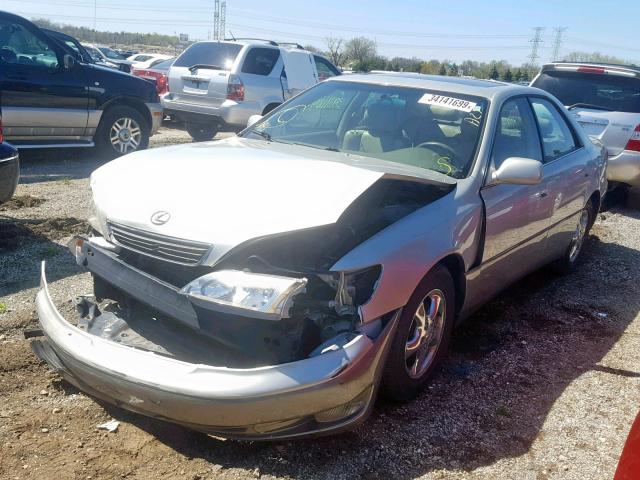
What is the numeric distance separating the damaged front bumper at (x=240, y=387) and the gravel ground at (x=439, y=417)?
237 mm

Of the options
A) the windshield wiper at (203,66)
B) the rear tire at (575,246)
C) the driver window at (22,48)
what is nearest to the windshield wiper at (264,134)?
the rear tire at (575,246)

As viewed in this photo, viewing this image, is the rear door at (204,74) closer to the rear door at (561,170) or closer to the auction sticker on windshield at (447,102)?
the rear door at (561,170)

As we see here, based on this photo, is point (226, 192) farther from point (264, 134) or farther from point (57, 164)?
point (57, 164)

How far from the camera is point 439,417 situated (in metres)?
3.35

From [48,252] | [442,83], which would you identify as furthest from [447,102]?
[48,252]

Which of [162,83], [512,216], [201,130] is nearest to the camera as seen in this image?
[512,216]

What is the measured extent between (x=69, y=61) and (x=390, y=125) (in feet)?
20.5

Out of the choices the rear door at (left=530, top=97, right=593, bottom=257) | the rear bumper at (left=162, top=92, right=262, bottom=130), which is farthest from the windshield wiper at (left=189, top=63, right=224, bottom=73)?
the rear door at (left=530, top=97, right=593, bottom=257)

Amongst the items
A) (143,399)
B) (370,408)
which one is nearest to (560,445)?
(370,408)

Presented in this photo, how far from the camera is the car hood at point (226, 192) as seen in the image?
288 cm

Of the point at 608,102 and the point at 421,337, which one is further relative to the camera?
the point at 608,102

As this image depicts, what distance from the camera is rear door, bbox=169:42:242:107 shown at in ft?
36.9

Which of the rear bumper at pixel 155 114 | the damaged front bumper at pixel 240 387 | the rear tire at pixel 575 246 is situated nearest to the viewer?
the damaged front bumper at pixel 240 387

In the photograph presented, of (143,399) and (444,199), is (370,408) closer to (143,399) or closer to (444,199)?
(143,399)
